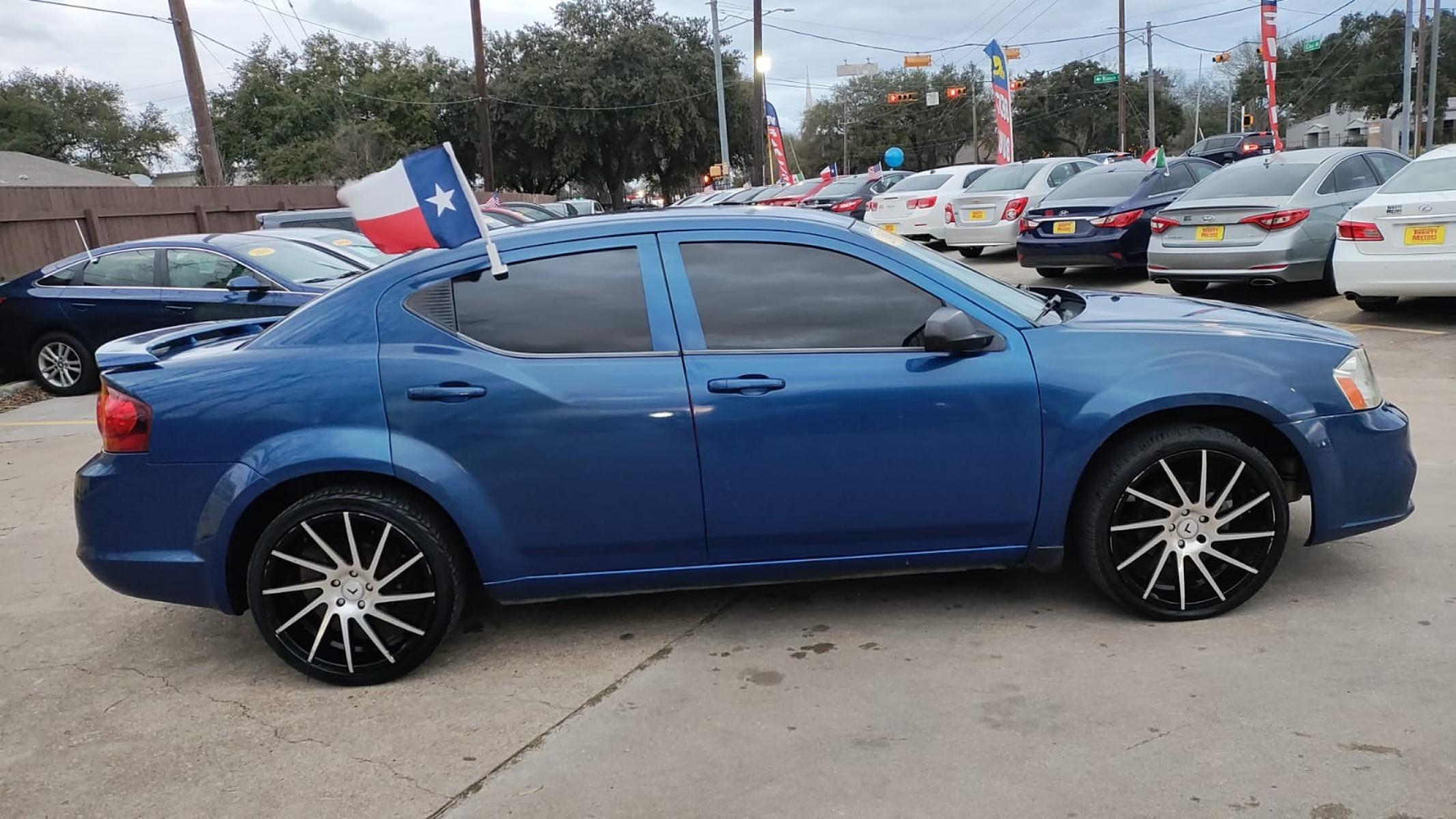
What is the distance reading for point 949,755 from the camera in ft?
9.74

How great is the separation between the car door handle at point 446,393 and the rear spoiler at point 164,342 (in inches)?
32.3

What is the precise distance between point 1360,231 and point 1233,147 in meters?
24.4

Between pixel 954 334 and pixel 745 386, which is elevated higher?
pixel 954 334

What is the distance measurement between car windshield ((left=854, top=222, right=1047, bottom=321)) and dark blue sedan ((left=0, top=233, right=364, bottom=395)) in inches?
252

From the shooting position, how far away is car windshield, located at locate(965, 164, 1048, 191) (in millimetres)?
15391

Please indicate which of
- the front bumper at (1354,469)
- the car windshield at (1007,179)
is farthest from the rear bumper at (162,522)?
the car windshield at (1007,179)

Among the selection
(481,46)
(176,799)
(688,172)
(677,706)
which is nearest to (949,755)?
(677,706)

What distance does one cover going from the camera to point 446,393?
11.4ft

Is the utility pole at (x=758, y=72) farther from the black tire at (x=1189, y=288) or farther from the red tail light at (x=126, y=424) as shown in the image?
the red tail light at (x=126, y=424)

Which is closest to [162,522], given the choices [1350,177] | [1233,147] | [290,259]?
[290,259]

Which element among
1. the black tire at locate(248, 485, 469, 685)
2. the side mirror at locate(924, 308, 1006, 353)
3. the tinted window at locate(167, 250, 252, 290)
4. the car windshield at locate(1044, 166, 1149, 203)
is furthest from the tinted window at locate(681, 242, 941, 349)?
the car windshield at locate(1044, 166, 1149, 203)

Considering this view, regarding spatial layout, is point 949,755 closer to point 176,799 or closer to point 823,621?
point 823,621

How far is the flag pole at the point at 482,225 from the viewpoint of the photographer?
363 centimetres

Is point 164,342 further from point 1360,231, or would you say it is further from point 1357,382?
point 1360,231
